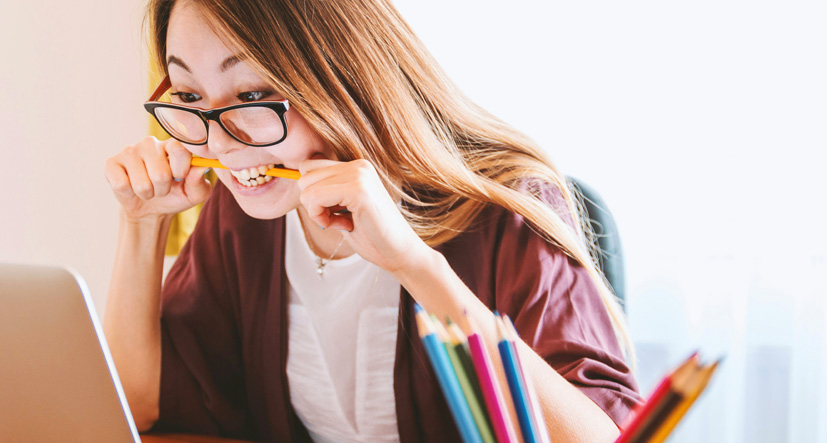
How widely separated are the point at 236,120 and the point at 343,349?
409 mm

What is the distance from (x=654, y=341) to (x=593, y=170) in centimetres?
49

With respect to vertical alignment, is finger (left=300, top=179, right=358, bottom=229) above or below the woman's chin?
above

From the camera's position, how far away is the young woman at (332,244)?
2.46 feet

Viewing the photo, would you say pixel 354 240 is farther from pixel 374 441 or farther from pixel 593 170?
pixel 593 170

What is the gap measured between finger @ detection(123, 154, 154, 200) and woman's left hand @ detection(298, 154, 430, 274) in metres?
0.38

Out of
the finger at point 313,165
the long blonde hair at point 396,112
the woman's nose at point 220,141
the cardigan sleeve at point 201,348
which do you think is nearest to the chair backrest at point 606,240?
the long blonde hair at point 396,112

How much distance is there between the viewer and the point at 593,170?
1.76 m

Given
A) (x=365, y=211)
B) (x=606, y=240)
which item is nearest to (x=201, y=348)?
(x=365, y=211)

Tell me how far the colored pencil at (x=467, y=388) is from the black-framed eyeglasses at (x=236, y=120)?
52 centimetres

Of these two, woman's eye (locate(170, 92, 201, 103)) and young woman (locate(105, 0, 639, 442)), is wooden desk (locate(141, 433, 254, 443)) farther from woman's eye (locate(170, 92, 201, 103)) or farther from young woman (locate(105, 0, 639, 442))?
woman's eye (locate(170, 92, 201, 103))

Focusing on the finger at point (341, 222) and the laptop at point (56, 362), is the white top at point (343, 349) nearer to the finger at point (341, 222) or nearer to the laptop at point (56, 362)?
the finger at point (341, 222)

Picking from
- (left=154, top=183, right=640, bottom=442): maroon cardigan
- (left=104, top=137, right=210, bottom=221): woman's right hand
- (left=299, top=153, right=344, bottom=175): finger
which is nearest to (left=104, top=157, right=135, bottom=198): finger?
(left=104, top=137, right=210, bottom=221): woman's right hand

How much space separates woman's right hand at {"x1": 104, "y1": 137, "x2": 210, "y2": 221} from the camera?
98 centimetres

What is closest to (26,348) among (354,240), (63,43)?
(354,240)
